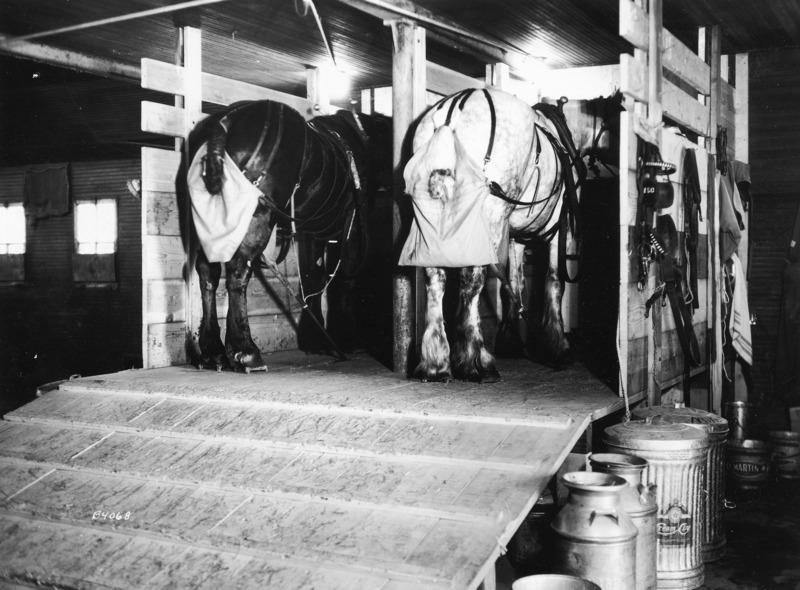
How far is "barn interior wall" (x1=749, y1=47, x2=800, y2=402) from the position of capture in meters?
8.59

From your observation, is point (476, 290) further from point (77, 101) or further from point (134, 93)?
point (77, 101)

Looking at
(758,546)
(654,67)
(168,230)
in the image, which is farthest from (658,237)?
(168,230)

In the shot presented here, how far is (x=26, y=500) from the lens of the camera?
4.12 meters

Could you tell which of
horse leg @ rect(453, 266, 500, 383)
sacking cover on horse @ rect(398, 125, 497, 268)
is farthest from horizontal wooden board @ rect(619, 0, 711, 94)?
horse leg @ rect(453, 266, 500, 383)

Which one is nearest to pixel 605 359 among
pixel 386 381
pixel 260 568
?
pixel 386 381

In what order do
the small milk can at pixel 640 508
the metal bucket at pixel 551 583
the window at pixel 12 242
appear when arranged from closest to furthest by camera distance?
the metal bucket at pixel 551 583, the small milk can at pixel 640 508, the window at pixel 12 242

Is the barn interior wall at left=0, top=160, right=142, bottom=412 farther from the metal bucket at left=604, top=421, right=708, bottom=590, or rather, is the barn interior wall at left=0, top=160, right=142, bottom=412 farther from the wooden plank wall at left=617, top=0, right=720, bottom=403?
the metal bucket at left=604, top=421, right=708, bottom=590

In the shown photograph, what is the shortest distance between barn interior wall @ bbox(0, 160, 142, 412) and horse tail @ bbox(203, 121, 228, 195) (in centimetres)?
728

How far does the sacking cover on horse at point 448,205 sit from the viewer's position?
16.3 feet

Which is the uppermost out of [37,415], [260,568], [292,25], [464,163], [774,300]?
[292,25]

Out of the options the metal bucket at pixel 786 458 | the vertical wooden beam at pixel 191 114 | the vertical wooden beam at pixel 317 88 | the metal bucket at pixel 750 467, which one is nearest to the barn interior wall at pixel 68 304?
the vertical wooden beam at pixel 317 88

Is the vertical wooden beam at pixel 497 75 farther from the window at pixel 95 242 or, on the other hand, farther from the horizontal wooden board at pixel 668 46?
the window at pixel 95 242

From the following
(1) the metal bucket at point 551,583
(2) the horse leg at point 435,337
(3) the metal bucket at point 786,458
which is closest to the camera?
(1) the metal bucket at point 551,583

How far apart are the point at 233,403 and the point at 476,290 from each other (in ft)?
5.86
